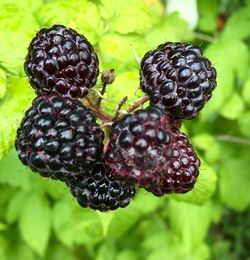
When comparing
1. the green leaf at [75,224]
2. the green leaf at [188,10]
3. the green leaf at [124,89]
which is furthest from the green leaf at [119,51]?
the green leaf at [188,10]

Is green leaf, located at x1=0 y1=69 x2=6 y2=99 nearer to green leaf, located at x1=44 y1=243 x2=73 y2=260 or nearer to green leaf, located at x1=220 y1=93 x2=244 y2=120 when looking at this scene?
green leaf, located at x1=220 y1=93 x2=244 y2=120

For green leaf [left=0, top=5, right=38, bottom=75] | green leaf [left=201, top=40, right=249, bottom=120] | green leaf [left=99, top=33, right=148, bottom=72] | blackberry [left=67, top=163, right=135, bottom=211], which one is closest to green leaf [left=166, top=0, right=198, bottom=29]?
green leaf [left=201, top=40, right=249, bottom=120]

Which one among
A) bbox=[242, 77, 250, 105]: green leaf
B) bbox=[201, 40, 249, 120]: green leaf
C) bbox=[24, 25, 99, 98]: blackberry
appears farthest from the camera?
bbox=[242, 77, 250, 105]: green leaf

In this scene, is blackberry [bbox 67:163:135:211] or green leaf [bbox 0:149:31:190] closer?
blackberry [bbox 67:163:135:211]

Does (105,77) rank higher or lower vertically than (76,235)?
higher

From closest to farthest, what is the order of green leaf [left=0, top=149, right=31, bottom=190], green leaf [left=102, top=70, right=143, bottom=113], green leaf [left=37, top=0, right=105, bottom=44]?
1. green leaf [left=102, top=70, right=143, bottom=113]
2. green leaf [left=37, top=0, right=105, bottom=44]
3. green leaf [left=0, top=149, right=31, bottom=190]

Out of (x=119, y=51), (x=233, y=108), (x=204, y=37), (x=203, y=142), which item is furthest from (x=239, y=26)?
(x=119, y=51)

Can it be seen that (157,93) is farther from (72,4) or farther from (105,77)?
(72,4)

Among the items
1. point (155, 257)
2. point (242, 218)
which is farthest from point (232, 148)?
point (242, 218)
